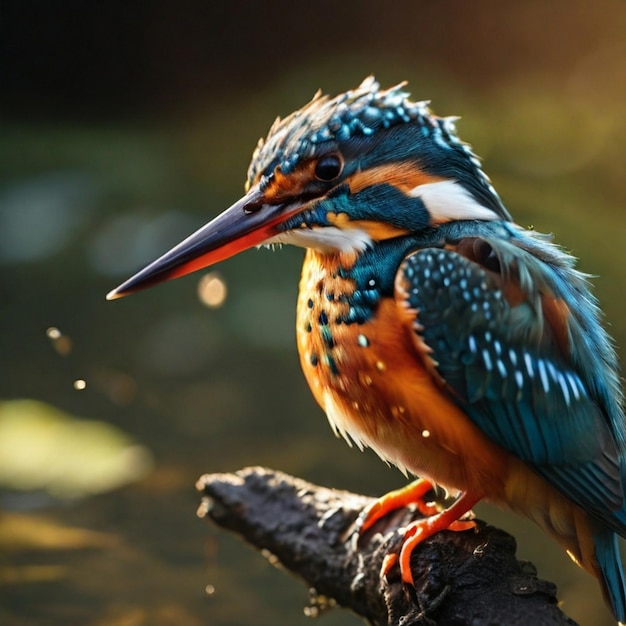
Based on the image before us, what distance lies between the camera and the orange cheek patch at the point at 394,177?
1.32 metres

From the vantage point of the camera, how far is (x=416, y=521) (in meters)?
1.49

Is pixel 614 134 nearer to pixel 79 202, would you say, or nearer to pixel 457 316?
pixel 79 202

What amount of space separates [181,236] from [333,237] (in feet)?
7.86

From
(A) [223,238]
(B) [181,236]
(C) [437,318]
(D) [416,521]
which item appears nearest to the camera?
(C) [437,318]

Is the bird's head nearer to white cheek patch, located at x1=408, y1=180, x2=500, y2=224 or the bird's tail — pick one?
white cheek patch, located at x1=408, y1=180, x2=500, y2=224

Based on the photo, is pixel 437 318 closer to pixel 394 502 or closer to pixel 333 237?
pixel 333 237

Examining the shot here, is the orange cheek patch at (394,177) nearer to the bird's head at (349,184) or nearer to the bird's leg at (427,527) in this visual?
the bird's head at (349,184)

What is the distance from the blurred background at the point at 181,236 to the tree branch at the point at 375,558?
236 millimetres

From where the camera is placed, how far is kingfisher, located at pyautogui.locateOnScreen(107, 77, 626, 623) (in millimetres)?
1286

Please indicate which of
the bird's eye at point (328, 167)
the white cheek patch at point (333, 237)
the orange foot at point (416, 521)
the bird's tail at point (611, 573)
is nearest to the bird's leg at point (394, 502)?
the orange foot at point (416, 521)

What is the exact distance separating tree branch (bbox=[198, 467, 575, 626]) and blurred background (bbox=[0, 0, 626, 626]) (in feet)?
0.77

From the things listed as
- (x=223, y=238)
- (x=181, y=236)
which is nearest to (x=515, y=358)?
(x=223, y=238)

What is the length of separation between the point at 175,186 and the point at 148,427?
1.53 metres

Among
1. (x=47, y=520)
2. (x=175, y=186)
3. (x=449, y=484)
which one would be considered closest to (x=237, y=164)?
(x=175, y=186)
